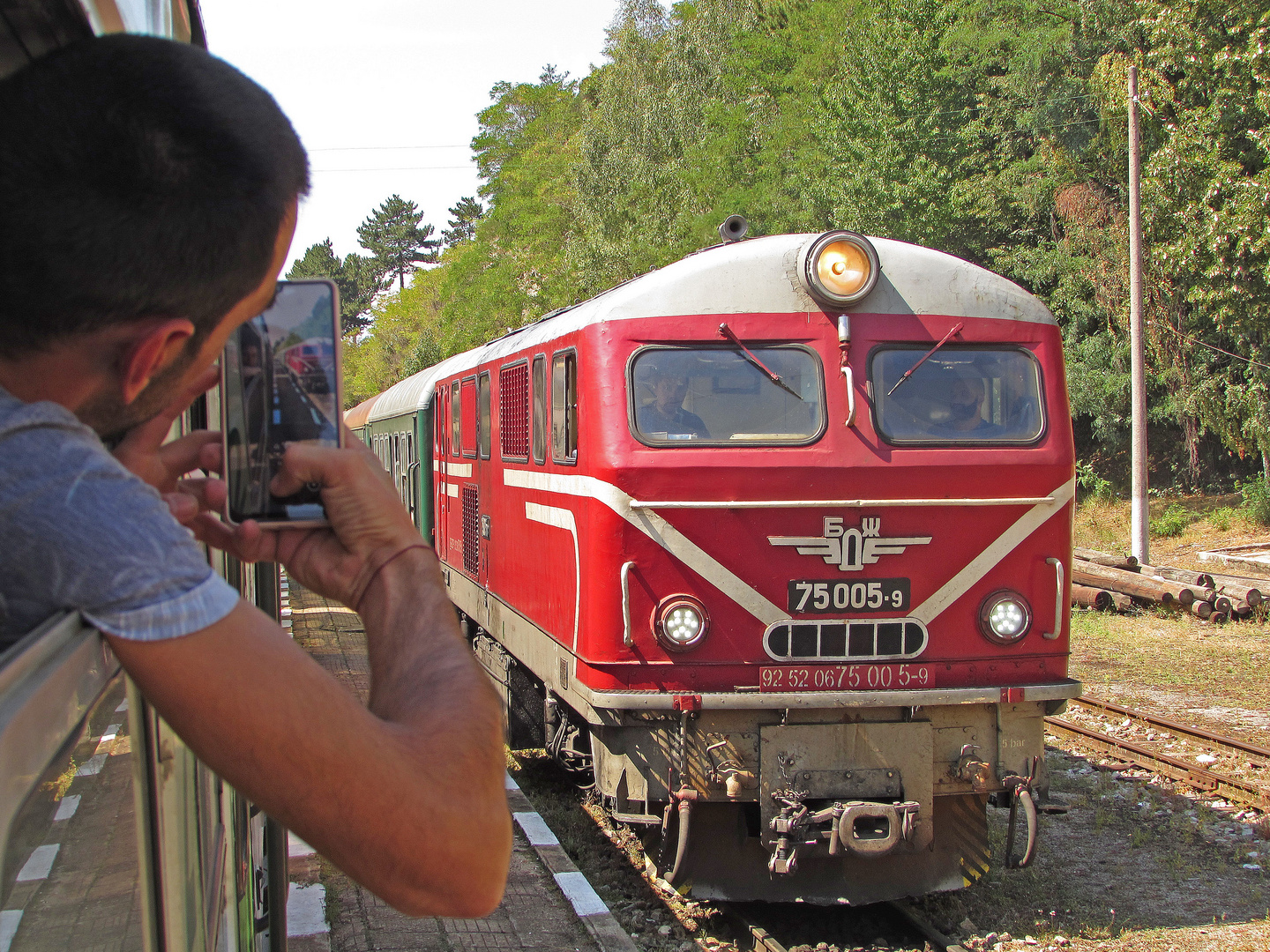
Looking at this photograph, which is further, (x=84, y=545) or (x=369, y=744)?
(x=369, y=744)

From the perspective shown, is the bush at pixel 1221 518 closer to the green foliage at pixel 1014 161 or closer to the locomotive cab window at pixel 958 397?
the green foliage at pixel 1014 161

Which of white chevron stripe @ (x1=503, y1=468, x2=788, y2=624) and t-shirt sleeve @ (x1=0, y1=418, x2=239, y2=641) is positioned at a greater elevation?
t-shirt sleeve @ (x1=0, y1=418, x2=239, y2=641)

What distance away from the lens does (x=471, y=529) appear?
959cm

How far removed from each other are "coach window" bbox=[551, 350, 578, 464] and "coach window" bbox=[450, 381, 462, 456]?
157 inches

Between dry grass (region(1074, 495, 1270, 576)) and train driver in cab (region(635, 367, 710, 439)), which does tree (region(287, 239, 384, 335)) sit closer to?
dry grass (region(1074, 495, 1270, 576))

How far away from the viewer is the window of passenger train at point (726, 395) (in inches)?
217

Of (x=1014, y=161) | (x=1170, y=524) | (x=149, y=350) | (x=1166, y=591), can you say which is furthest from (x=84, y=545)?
(x=1014, y=161)

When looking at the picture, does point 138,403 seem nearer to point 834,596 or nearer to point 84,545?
point 84,545

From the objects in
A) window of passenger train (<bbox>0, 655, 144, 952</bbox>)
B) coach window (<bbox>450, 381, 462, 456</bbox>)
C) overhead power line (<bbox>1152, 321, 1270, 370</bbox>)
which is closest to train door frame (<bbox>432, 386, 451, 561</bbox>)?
coach window (<bbox>450, 381, 462, 456</bbox>)

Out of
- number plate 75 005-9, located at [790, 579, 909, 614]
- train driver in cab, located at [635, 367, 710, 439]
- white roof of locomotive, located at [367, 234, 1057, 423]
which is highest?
white roof of locomotive, located at [367, 234, 1057, 423]

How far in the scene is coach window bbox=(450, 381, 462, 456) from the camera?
404 inches

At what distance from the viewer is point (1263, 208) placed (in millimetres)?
19562

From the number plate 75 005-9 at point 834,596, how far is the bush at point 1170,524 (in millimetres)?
20350

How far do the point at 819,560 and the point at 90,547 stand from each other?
4.76 meters
